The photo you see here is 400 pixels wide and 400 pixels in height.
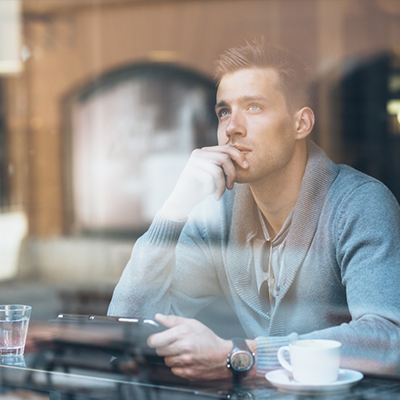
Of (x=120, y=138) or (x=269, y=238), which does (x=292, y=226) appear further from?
(x=120, y=138)

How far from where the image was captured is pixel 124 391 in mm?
943

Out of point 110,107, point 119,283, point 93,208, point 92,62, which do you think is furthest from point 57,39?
point 119,283

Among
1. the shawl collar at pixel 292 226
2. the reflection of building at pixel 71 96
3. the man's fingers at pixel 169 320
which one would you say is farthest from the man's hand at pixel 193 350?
the reflection of building at pixel 71 96

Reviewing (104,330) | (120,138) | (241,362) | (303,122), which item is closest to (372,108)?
(120,138)

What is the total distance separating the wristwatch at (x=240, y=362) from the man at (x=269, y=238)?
1.6 inches

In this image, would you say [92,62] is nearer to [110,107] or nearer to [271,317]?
[110,107]

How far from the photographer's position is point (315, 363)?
81 cm

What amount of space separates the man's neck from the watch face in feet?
1.12

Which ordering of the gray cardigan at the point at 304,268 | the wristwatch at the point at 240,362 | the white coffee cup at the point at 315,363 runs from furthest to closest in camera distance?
the gray cardigan at the point at 304,268 → the wristwatch at the point at 240,362 → the white coffee cup at the point at 315,363

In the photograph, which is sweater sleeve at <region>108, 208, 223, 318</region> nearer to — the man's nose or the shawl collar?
the shawl collar

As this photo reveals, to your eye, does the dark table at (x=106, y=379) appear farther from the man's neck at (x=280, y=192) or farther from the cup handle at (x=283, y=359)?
the man's neck at (x=280, y=192)

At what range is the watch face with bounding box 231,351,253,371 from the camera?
916 millimetres

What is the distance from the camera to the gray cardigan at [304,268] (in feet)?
3.33

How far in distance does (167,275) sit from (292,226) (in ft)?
0.99
